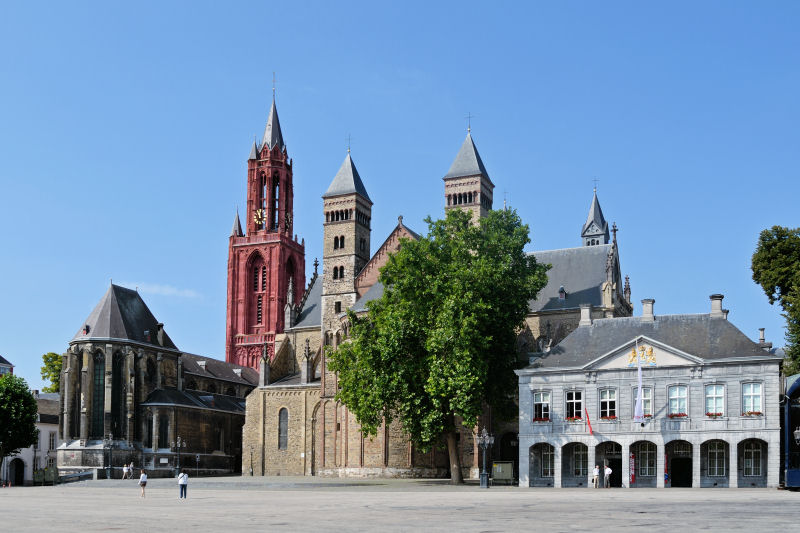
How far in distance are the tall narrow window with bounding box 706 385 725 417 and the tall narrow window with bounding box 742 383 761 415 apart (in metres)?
1.04

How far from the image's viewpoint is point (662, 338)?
175 feet

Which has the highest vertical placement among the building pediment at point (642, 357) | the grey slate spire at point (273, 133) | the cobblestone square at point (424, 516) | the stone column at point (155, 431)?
the grey slate spire at point (273, 133)

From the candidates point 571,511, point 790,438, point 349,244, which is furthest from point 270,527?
point 349,244

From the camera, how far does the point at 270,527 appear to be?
21.6 meters

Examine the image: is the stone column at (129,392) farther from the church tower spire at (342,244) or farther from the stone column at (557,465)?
the stone column at (557,465)

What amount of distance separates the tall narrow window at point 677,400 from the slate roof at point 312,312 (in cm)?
4018

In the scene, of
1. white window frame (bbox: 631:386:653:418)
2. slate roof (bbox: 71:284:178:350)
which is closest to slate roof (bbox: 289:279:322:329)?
slate roof (bbox: 71:284:178:350)

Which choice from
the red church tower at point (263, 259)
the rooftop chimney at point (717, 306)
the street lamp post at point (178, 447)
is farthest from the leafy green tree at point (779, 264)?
the red church tower at point (263, 259)

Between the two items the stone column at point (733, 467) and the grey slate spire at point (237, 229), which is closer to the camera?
the stone column at point (733, 467)

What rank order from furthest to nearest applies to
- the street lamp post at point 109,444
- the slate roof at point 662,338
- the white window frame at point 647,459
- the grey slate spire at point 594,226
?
the grey slate spire at point 594,226
the street lamp post at point 109,444
the white window frame at point 647,459
the slate roof at point 662,338

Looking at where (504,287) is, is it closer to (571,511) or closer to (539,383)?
(539,383)

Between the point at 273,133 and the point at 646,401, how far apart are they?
79.9 meters

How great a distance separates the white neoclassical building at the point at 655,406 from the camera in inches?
1940

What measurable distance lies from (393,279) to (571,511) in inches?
1256
